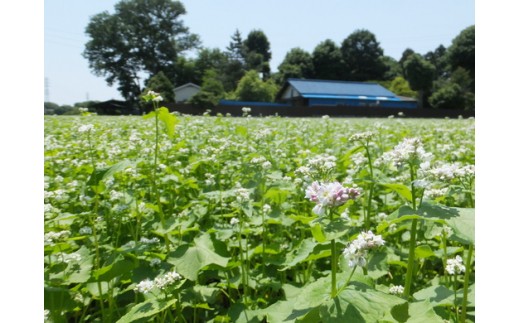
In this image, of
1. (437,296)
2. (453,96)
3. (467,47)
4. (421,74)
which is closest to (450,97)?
(453,96)

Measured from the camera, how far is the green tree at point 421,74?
44144 mm

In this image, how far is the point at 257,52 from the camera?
71.8 m

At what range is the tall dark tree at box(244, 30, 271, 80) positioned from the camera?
66438 mm

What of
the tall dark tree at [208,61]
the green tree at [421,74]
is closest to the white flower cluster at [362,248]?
the green tree at [421,74]

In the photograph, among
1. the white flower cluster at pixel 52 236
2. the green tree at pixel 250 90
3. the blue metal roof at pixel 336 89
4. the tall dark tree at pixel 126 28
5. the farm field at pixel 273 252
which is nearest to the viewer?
the farm field at pixel 273 252

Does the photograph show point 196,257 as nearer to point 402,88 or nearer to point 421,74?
point 421,74

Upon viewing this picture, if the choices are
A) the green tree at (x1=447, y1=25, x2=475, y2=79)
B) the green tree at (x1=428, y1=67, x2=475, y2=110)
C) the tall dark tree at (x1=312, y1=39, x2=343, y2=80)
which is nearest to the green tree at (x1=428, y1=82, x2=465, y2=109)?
the green tree at (x1=428, y1=67, x2=475, y2=110)

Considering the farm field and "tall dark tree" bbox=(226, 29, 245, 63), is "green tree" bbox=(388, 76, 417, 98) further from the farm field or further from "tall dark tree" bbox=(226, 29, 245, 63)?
the farm field

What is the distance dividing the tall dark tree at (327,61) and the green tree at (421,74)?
1864cm

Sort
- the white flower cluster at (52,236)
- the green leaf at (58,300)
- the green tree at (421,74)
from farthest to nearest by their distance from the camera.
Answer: the green tree at (421,74) < the white flower cluster at (52,236) < the green leaf at (58,300)

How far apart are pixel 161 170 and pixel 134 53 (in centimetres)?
364

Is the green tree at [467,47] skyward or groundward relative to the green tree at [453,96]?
groundward

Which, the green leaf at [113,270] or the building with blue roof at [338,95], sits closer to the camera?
the green leaf at [113,270]

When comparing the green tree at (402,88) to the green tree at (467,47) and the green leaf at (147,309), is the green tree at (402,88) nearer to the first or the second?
the green tree at (467,47)
